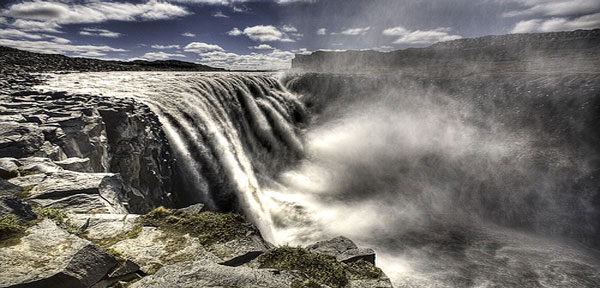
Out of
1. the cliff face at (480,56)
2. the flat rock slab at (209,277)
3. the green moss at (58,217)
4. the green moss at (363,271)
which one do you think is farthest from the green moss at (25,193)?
the cliff face at (480,56)

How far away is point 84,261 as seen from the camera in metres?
2.49

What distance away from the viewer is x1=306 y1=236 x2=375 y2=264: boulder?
15.8 feet

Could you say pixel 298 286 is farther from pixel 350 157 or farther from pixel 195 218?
pixel 350 157

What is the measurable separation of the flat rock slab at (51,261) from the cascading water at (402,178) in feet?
20.1

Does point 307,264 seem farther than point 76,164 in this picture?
No

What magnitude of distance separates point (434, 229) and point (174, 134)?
10.1 meters

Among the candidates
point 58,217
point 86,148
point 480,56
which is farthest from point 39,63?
point 480,56

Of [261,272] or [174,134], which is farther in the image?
[174,134]

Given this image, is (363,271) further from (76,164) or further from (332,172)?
(332,172)

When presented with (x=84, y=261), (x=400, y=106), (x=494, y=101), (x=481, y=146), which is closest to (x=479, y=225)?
(x=481, y=146)

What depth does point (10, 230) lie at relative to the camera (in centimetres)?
265

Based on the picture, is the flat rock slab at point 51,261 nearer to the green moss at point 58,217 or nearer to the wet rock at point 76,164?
the green moss at point 58,217

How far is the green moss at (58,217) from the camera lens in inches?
126

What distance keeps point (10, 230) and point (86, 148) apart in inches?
153
